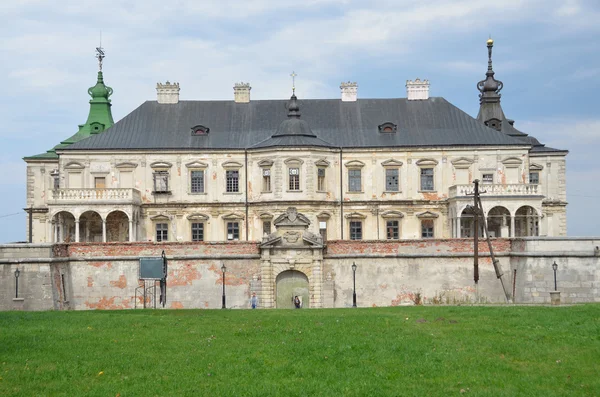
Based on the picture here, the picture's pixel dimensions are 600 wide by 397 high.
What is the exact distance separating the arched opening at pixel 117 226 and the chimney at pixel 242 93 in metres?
11.0

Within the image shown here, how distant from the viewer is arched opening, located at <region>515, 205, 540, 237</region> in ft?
145

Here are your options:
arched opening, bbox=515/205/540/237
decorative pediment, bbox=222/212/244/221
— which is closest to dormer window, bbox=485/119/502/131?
arched opening, bbox=515/205/540/237

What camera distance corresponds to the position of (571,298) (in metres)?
32.5

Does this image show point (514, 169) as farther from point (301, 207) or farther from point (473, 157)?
point (301, 207)

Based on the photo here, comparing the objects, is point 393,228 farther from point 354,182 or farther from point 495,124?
point 495,124

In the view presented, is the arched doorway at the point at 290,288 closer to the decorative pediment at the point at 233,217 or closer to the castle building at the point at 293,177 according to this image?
the castle building at the point at 293,177

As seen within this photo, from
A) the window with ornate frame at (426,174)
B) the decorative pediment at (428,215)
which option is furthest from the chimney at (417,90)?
the decorative pediment at (428,215)

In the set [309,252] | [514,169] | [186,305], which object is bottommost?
[186,305]

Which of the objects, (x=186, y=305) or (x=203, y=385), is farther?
(x=186, y=305)

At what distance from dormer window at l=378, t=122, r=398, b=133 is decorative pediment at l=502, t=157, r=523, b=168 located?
6839mm

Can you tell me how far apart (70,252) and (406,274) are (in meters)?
14.6

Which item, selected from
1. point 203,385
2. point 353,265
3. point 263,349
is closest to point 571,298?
point 353,265

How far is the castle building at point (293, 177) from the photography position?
44.9 metres

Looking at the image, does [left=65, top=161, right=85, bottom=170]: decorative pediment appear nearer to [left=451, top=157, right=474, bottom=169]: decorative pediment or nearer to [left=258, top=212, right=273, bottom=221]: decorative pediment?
[left=258, top=212, right=273, bottom=221]: decorative pediment
